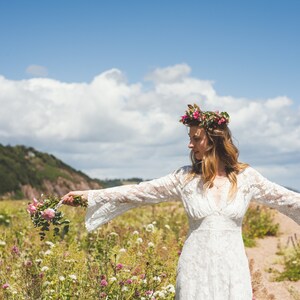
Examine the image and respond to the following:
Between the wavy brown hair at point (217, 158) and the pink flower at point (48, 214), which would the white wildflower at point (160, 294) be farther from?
the wavy brown hair at point (217, 158)

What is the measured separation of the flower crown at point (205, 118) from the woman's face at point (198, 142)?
0.14ft

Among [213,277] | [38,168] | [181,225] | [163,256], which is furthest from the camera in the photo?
[38,168]

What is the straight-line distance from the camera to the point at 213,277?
3.69 metres

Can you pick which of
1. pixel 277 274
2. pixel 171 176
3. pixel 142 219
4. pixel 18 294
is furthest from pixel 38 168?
pixel 171 176

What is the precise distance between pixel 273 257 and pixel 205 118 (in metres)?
6.89

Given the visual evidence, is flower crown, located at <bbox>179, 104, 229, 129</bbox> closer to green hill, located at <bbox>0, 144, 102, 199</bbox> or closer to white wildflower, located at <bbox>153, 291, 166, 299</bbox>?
white wildflower, located at <bbox>153, 291, 166, 299</bbox>

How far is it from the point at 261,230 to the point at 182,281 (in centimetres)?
881

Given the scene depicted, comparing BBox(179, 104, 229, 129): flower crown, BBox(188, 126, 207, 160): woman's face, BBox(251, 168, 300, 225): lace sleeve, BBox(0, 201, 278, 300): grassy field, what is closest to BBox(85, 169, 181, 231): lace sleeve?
BBox(188, 126, 207, 160): woman's face

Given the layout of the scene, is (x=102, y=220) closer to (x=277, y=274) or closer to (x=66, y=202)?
(x=66, y=202)

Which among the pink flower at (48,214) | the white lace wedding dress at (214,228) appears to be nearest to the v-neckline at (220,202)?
the white lace wedding dress at (214,228)

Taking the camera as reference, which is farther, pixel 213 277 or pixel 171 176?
pixel 171 176

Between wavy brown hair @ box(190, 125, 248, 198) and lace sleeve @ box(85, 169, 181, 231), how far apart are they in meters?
0.20

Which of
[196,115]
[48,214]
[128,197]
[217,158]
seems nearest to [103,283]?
[48,214]

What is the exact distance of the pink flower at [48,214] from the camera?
4.34 meters
